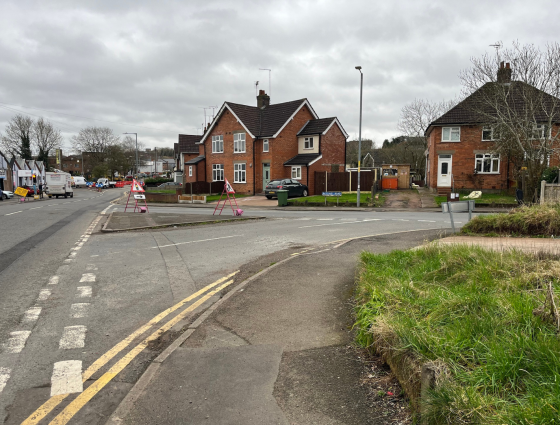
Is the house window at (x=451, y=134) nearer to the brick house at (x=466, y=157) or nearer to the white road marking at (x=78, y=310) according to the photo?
the brick house at (x=466, y=157)

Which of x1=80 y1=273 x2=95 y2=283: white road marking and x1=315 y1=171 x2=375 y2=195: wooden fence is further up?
x1=315 y1=171 x2=375 y2=195: wooden fence

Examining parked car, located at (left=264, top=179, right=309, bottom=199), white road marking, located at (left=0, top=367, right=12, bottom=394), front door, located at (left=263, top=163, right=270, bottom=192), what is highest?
front door, located at (left=263, top=163, right=270, bottom=192)

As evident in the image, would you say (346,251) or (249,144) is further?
(249,144)

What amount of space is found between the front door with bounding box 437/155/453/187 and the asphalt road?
18.7m

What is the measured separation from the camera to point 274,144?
1602 inches

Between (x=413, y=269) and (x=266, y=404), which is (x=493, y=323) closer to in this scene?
(x=266, y=404)

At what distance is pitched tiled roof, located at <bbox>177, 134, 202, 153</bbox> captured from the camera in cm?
6900

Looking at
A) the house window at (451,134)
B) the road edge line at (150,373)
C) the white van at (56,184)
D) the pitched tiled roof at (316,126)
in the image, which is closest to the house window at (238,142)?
the pitched tiled roof at (316,126)

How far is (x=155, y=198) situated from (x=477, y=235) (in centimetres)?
3135

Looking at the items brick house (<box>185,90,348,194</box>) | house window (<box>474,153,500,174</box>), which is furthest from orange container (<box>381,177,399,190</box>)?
house window (<box>474,153,500,174</box>)

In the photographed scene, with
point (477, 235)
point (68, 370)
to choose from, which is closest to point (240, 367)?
point (68, 370)

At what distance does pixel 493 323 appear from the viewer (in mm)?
4004

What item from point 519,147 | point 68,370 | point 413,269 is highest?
point 519,147

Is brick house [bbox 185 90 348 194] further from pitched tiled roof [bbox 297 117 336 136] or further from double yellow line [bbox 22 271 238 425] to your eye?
double yellow line [bbox 22 271 238 425]
